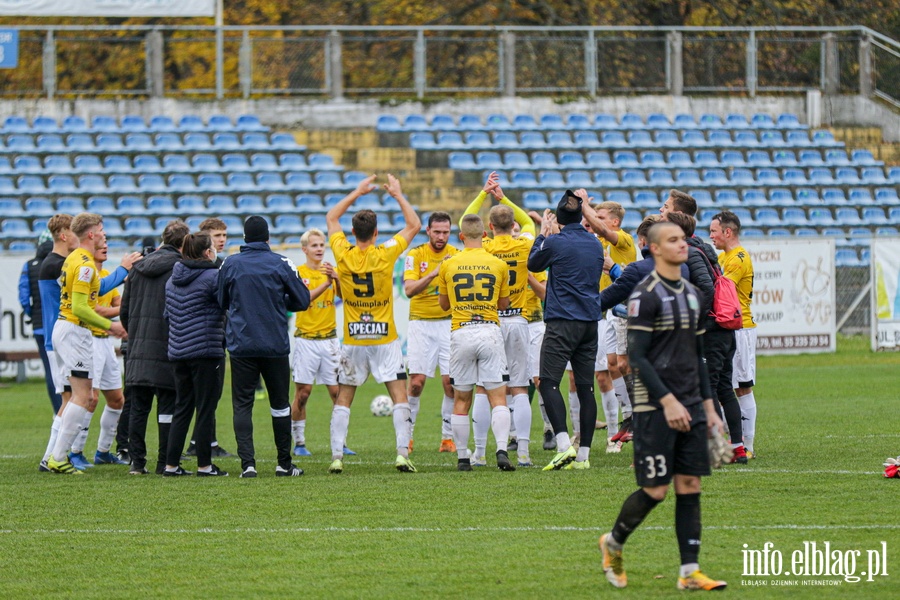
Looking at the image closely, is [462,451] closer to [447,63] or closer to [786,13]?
[447,63]

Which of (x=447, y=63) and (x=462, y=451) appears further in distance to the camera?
(x=447, y=63)

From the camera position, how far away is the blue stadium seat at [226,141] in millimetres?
27094

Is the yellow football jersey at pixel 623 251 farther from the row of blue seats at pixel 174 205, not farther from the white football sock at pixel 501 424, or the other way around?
the row of blue seats at pixel 174 205

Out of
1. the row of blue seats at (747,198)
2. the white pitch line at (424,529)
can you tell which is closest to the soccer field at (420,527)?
the white pitch line at (424,529)

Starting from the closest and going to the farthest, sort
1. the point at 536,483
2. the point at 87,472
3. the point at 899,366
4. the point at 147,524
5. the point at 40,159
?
1. the point at 147,524
2. the point at 536,483
3. the point at 87,472
4. the point at 899,366
5. the point at 40,159

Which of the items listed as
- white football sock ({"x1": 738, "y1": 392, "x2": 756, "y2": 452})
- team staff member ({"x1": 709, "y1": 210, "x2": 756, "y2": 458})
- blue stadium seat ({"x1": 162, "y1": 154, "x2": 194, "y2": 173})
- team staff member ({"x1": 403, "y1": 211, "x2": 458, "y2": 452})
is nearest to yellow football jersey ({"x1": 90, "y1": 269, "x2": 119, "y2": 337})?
team staff member ({"x1": 403, "y1": 211, "x2": 458, "y2": 452})

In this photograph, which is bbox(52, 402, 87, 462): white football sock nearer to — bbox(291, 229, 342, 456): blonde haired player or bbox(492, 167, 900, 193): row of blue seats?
bbox(291, 229, 342, 456): blonde haired player

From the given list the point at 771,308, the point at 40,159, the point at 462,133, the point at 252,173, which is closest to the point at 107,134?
the point at 40,159

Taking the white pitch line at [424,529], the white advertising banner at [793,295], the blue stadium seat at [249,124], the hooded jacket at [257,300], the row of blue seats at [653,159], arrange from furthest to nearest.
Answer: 1. the row of blue seats at [653,159]
2. the blue stadium seat at [249,124]
3. the white advertising banner at [793,295]
4. the hooded jacket at [257,300]
5. the white pitch line at [424,529]

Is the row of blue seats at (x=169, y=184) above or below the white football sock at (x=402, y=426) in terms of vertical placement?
above

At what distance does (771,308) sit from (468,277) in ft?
43.5

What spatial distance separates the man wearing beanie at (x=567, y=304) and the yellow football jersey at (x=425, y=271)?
127 centimetres

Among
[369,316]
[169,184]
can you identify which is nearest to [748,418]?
[369,316]

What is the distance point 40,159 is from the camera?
86.8 feet
